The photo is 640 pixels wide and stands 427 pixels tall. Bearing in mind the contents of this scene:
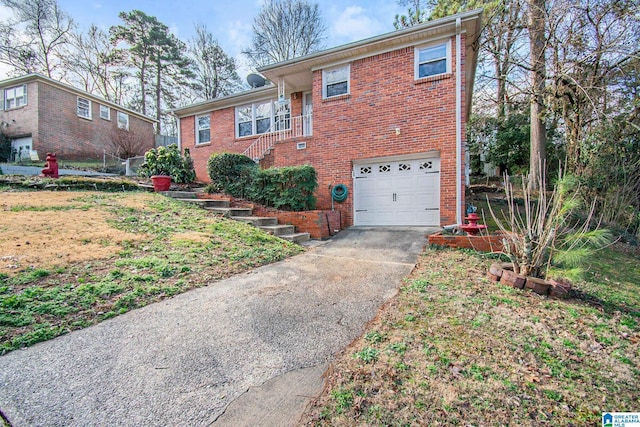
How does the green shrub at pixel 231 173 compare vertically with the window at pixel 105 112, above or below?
below

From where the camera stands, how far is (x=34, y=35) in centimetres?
1964

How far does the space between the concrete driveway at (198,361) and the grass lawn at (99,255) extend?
0.34 meters

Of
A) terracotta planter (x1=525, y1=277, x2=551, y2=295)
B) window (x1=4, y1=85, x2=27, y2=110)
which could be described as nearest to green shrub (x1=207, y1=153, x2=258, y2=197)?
terracotta planter (x1=525, y1=277, x2=551, y2=295)

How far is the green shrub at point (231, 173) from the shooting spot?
8.09 m

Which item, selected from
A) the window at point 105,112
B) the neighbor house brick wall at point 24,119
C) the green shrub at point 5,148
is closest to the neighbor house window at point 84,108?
the window at point 105,112

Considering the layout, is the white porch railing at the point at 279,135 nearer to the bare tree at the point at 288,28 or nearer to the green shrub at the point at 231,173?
the green shrub at the point at 231,173

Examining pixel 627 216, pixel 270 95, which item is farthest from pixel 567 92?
pixel 270 95

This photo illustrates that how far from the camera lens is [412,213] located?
26.3ft

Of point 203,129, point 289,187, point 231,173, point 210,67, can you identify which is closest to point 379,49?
point 289,187

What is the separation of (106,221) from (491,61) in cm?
1195

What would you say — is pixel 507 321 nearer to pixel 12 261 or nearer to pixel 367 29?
pixel 12 261

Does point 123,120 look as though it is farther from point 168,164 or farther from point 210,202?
point 210,202

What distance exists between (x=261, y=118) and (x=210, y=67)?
1634 cm

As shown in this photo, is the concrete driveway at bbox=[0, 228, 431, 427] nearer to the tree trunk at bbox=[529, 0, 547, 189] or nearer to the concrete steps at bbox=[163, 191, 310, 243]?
the concrete steps at bbox=[163, 191, 310, 243]
